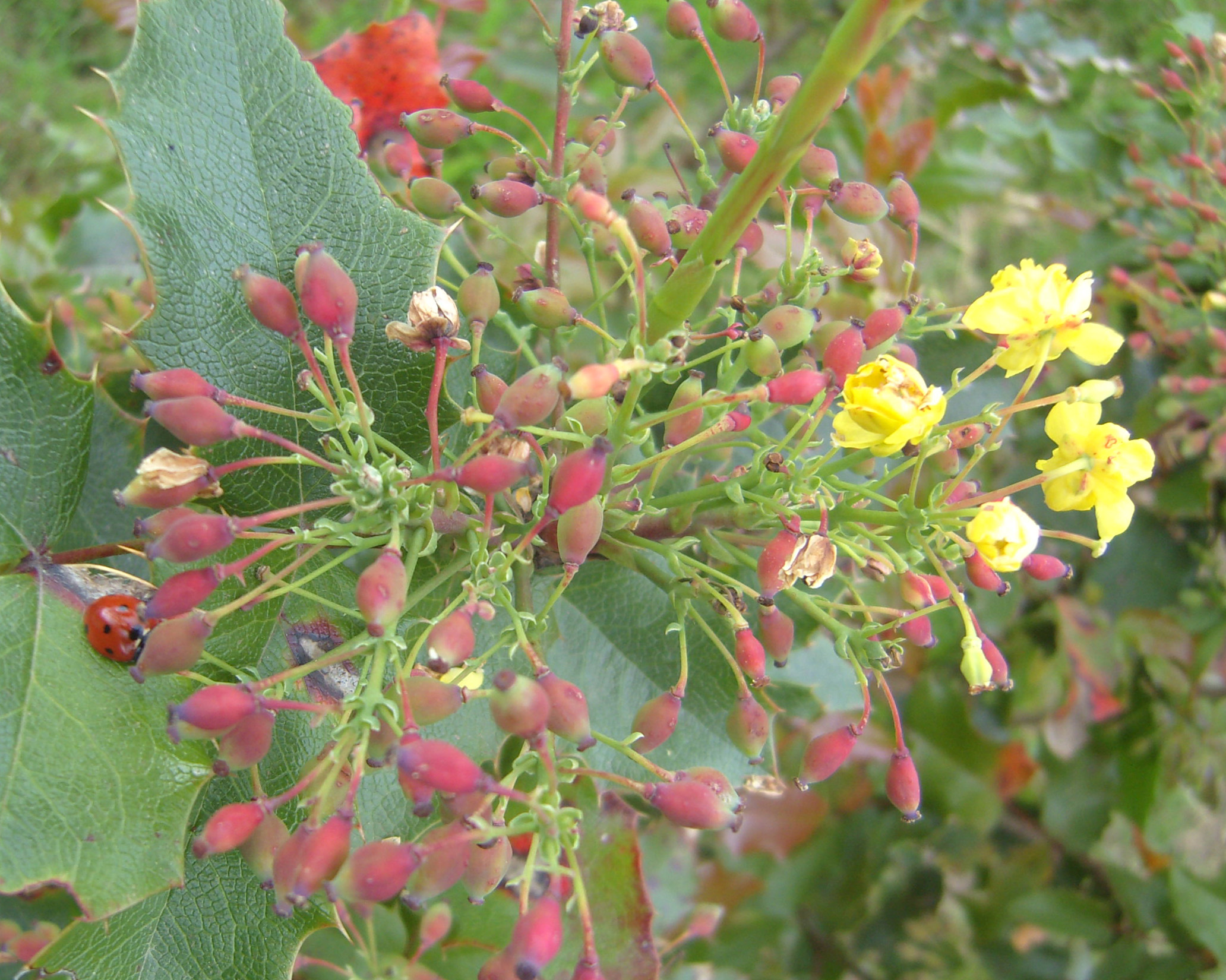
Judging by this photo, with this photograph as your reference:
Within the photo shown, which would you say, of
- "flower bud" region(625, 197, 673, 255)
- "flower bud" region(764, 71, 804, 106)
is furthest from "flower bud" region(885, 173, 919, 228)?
"flower bud" region(625, 197, 673, 255)

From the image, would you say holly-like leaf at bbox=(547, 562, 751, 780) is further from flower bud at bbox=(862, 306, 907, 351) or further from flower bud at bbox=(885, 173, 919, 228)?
flower bud at bbox=(885, 173, 919, 228)

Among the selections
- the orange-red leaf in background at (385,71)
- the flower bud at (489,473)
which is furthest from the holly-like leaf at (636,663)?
the orange-red leaf in background at (385,71)

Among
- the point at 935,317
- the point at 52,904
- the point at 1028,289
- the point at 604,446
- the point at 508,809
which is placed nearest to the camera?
the point at 604,446

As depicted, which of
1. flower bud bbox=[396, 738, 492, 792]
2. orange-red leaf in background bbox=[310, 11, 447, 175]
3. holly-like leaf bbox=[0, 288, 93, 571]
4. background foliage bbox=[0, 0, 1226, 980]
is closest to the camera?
flower bud bbox=[396, 738, 492, 792]

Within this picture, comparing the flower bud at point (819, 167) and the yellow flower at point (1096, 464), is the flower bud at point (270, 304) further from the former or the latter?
the yellow flower at point (1096, 464)

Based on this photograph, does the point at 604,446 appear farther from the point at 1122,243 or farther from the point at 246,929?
the point at 1122,243

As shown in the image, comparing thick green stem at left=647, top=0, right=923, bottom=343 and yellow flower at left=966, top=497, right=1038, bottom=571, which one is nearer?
thick green stem at left=647, top=0, right=923, bottom=343

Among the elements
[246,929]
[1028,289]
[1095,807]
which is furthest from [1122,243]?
[246,929]
